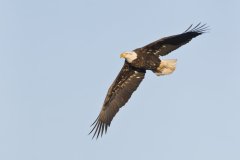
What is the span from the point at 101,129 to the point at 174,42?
8.31 feet

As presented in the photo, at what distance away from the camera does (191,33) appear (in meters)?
15.3

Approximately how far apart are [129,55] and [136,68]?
1.53 feet

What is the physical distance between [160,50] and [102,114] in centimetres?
205

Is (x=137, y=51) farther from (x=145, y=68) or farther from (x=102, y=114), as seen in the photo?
(x=102, y=114)

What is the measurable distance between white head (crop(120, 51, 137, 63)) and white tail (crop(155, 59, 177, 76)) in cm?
58

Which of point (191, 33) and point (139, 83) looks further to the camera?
point (139, 83)

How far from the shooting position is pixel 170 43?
50.8 feet

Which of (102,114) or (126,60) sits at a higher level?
(126,60)

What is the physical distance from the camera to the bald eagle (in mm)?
15391

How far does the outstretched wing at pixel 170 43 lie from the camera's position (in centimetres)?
1521

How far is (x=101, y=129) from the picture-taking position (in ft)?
53.2

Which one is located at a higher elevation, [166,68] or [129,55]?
[129,55]

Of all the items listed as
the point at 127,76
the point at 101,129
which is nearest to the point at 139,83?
the point at 127,76

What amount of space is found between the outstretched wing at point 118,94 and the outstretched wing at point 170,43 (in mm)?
768
